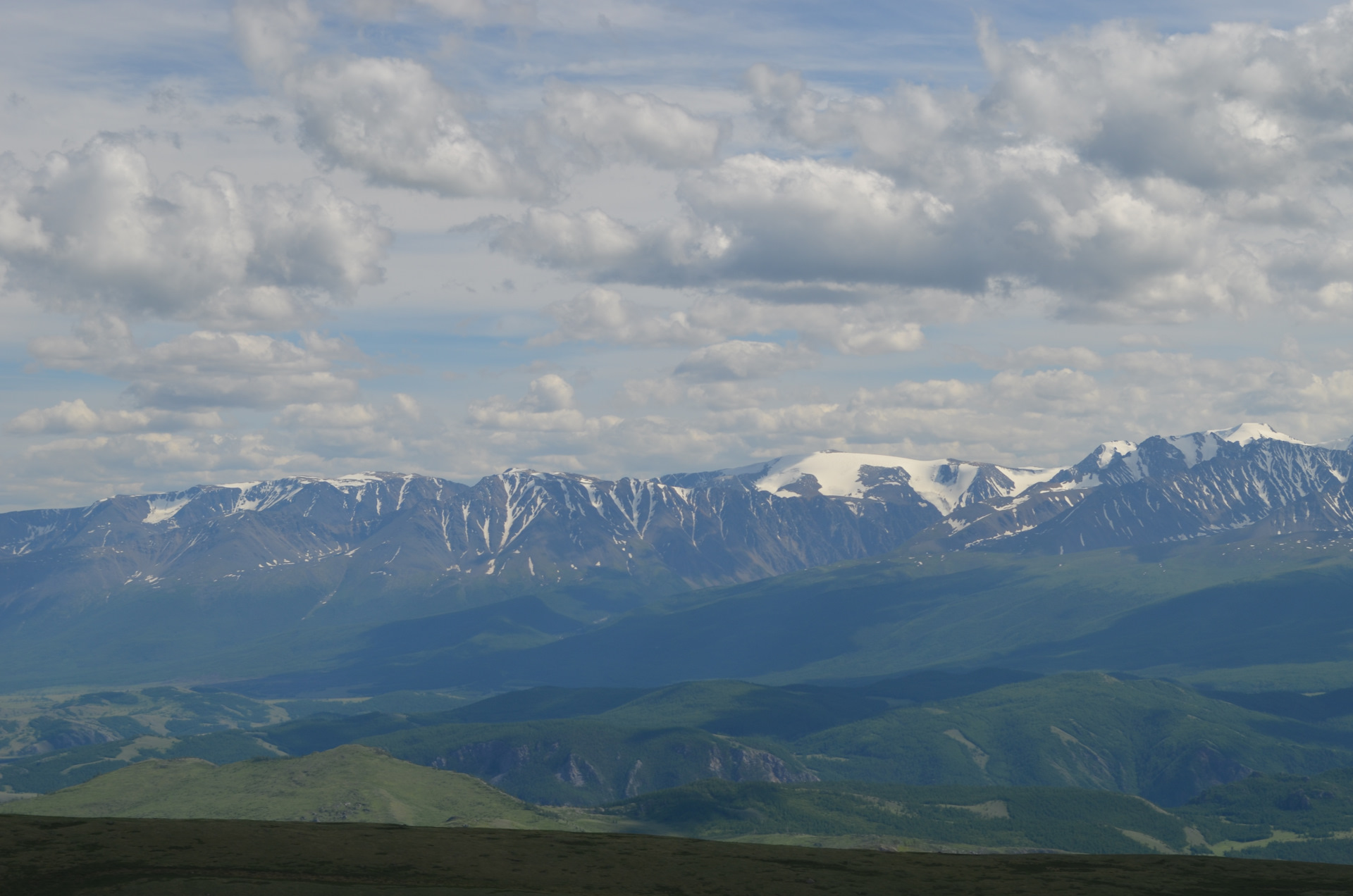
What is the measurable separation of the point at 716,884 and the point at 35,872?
3017 inches

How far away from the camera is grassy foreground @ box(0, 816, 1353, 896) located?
150 m

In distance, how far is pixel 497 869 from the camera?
171250 mm

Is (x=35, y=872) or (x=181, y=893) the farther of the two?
(x=35, y=872)

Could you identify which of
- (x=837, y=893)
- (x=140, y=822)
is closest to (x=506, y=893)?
(x=837, y=893)

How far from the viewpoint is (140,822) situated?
613 feet

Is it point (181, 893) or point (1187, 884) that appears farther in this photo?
point (1187, 884)

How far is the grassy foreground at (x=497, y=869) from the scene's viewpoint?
14950 centimetres

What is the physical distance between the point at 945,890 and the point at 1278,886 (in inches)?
1644

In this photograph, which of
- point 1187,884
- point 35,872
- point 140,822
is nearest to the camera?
point 35,872

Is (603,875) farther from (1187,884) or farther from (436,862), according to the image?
(1187,884)

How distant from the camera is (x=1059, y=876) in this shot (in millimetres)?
178750

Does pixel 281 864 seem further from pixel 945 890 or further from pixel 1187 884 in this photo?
pixel 1187 884

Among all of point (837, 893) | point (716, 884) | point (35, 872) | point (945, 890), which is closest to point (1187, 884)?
point (945, 890)

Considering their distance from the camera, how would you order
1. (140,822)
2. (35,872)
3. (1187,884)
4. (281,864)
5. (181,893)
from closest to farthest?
(181,893) → (35,872) → (281,864) → (1187,884) → (140,822)
